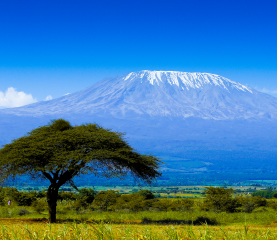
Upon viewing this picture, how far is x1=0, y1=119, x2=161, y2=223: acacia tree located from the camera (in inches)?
813

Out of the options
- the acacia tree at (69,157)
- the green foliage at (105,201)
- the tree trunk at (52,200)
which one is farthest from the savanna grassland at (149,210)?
the acacia tree at (69,157)

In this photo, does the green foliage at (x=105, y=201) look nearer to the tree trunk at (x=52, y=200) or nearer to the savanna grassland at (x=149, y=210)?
the savanna grassland at (x=149, y=210)

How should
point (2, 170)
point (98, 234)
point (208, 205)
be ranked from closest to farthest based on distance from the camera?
point (98, 234), point (2, 170), point (208, 205)

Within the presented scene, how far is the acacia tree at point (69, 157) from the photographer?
20656 millimetres

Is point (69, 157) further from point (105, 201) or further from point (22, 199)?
point (22, 199)

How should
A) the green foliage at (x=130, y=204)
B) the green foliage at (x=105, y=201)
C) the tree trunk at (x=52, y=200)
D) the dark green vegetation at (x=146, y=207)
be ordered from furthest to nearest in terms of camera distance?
the green foliage at (x=105, y=201) < the green foliage at (x=130, y=204) < the dark green vegetation at (x=146, y=207) < the tree trunk at (x=52, y=200)

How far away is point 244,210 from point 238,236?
30564 mm

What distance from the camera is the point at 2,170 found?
2172 cm

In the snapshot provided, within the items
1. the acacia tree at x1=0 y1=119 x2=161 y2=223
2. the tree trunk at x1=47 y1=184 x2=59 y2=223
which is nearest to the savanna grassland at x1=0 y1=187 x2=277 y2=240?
the tree trunk at x1=47 y1=184 x2=59 y2=223

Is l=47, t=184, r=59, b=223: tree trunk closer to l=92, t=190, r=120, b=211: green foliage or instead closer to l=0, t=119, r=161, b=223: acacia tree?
l=0, t=119, r=161, b=223: acacia tree

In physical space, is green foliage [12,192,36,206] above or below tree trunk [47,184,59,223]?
below

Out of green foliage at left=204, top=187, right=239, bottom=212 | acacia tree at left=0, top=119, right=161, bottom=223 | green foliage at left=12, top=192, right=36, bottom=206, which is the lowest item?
green foliage at left=12, top=192, right=36, bottom=206

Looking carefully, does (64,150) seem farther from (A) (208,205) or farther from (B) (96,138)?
(A) (208,205)

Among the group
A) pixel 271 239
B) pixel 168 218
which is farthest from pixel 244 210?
pixel 271 239
